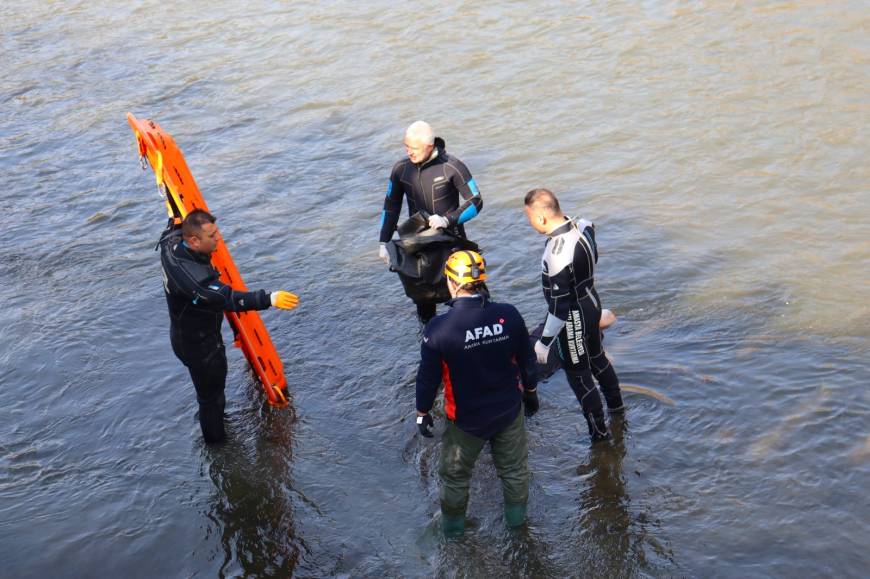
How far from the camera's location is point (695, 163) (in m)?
11.0

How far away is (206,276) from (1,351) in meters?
3.77

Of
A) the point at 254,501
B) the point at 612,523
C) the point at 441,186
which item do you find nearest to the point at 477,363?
the point at 612,523

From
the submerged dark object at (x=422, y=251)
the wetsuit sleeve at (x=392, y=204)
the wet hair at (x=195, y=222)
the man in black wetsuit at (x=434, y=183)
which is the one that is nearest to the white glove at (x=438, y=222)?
the man in black wetsuit at (x=434, y=183)

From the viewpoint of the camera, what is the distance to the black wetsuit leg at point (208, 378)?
654cm

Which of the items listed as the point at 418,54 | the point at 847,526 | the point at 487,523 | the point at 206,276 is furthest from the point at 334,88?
the point at 847,526

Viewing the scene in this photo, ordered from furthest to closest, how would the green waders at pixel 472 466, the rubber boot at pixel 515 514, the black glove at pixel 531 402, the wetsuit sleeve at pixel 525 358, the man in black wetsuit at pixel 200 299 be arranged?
the black glove at pixel 531 402 < the man in black wetsuit at pixel 200 299 < the rubber boot at pixel 515 514 < the green waders at pixel 472 466 < the wetsuit sleeve at pixel 525 358

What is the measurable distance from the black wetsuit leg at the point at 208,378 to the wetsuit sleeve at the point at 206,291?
1.67 feet

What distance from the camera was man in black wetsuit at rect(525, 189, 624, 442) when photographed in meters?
5.82

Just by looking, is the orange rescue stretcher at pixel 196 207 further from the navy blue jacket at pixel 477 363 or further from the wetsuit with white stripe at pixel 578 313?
the wetsuit with white stripe at pixel 578 313

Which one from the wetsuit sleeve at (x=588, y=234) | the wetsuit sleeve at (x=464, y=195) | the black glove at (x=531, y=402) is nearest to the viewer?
the wetsuit sleeve at (x=588, y=234)

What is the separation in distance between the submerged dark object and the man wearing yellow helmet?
2108 mm

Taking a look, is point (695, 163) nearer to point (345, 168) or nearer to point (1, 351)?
point (345, 168)

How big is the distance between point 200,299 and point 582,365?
104 inches

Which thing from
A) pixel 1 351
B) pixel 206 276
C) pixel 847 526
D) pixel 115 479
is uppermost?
pixel 206 276
